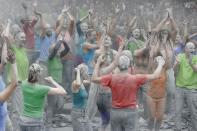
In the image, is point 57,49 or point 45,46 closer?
point 57,49

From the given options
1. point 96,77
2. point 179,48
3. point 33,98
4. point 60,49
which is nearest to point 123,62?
point 96,77

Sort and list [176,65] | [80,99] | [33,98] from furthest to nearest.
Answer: [176,65], [80,99], [33,98]

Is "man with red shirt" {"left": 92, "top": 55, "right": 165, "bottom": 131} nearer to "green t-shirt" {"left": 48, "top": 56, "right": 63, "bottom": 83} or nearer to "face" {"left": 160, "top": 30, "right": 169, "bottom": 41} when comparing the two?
"face" {"left": 160, "top": 30, "right": 169, "bottom": 41}

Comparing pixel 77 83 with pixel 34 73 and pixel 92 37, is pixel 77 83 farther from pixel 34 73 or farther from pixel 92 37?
pixel 92 37

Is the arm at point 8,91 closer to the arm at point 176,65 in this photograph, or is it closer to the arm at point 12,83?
the arm at point 12,83

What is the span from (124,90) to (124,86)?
0.07 meters

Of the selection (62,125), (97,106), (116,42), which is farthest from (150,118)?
(116,42)

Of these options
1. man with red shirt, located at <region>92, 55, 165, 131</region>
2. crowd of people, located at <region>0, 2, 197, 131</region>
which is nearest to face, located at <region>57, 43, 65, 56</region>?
crowd of people, located at <region>0, 2, 197, 131</region>

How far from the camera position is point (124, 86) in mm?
9375

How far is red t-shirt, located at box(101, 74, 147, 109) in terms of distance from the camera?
935cm

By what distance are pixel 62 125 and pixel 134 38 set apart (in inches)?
114

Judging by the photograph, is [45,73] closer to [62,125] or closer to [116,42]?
[62,125]

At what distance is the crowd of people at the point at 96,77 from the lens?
9.11m

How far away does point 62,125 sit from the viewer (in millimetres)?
12719
